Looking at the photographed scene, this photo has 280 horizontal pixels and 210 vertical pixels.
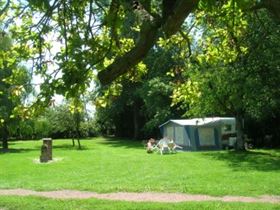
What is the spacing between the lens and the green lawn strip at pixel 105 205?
11.7 m

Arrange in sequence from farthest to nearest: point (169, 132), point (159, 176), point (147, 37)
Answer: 1. point (169, 132)
2. point (159, 176)
3. point (147, 37)

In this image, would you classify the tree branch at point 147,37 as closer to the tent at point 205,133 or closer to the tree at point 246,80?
the tree at point 246,80

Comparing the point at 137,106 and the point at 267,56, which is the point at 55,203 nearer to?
the point at 267,56

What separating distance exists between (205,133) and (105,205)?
24.5 meters

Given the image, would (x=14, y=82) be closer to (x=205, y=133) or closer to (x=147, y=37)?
(x=147, y=37)

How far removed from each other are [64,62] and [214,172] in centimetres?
1450

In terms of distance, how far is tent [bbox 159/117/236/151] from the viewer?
1416 inches

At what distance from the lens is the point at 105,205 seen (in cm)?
1230

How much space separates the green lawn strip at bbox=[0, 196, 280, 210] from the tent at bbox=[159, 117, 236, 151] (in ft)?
76.4

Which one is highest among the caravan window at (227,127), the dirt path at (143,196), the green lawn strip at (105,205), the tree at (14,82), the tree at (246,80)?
the tree at (246,80)

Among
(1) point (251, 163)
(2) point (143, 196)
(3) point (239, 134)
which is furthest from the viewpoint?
(3) point (239, 134)

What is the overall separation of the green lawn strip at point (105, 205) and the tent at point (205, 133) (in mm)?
23301

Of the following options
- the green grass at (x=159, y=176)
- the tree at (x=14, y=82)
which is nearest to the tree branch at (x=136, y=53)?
the tree at (x=14, y=82)

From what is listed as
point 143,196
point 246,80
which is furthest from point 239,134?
point 143,196
